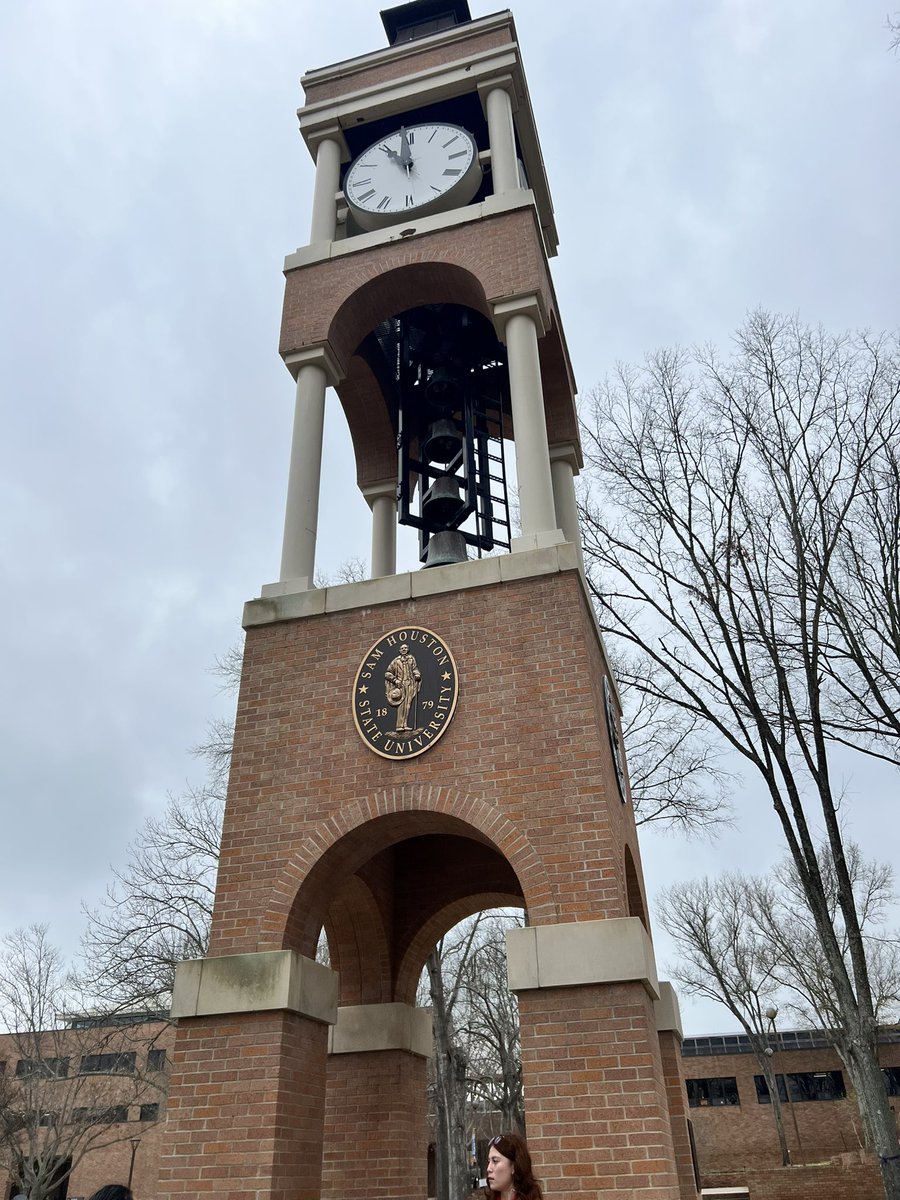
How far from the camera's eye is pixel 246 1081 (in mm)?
6402

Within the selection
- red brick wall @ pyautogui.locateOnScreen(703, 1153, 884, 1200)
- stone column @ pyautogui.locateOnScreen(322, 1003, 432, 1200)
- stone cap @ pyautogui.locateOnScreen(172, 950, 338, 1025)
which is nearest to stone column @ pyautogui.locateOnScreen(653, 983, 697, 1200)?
stone column @ pyautogui.locateOnScreen(322, 1003, 432, 1200)

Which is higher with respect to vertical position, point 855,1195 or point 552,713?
point 552,713

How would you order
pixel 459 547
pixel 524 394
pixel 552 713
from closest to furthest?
pixel 552 713 < pixel 524 394 < pixel 459 547

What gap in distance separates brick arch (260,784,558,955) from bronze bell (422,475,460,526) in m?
3.72

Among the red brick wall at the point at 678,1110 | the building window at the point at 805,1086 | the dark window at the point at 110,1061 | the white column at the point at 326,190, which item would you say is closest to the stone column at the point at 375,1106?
the red brick wall at the point at 678,1110

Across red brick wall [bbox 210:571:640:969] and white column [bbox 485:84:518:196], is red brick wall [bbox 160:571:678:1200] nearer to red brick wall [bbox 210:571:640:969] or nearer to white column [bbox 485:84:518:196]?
red brick wall [bbox 210:571:640:969]

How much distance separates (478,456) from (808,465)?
17.4 ft

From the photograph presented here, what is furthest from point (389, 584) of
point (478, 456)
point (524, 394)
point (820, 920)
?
point (820, 920)

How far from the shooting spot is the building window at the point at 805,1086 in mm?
40219

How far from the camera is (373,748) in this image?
24.6ft

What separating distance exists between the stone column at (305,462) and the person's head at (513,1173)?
18.7ft

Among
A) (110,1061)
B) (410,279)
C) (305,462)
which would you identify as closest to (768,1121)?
(110,1061)

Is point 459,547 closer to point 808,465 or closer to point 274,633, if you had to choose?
point 274,633

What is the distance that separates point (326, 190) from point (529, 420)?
4809mm
